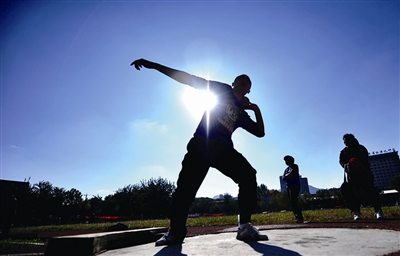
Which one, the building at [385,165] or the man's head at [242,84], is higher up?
the building at [385,165]

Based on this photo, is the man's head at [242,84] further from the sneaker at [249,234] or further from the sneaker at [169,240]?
the sneaker at [169,240]

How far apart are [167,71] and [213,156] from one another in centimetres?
132

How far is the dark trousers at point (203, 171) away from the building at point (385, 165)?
179 metres

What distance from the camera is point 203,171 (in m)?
3.06

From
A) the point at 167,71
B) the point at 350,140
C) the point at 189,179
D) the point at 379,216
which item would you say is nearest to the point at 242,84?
the point at 167,71

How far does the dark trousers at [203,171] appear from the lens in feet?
9.51

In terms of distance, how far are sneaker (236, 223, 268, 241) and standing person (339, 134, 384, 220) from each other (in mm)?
4771

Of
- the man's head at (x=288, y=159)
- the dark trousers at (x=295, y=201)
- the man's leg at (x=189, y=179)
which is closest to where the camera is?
the man's leg at (x=189, y=179)

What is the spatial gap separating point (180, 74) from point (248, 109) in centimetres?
113

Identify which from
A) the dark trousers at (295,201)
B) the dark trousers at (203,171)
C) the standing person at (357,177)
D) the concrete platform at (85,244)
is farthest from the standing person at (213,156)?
the dark trousers at (295,201)

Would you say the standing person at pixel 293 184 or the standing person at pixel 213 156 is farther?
the standing person at pixel 293 184

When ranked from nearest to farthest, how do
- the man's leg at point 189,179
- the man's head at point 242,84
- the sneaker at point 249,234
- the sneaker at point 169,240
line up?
the sneaker at point 249,234 → the sneaker at point 169,240 → the man's leg at point 189,179 → the man's head at point 242,84

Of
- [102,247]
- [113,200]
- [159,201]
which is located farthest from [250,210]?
[113,200]

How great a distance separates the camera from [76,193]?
58125 millimetres
